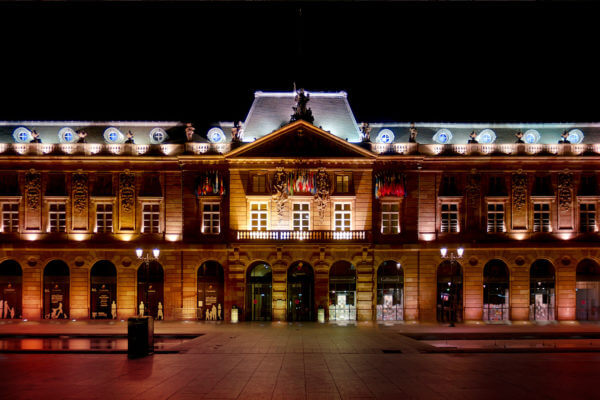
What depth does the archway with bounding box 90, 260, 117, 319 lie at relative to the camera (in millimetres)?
48375

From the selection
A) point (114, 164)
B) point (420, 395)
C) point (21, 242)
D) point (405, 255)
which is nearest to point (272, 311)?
point (405, 255)

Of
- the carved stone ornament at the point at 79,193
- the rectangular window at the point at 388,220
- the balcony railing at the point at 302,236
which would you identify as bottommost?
the balcony railing at the point at 302,236

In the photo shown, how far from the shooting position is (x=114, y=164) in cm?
4925

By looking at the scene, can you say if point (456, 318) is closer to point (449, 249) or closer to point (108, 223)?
point (449, 249)

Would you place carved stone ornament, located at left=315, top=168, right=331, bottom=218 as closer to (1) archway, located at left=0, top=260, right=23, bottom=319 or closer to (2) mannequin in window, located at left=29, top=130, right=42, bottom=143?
(2) mannequin in window, located at left=29, top=130, right=42, bottom=143

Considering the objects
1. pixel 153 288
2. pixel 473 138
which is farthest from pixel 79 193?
pixel 473 138

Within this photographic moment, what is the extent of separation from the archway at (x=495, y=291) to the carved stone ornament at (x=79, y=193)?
3915 cm

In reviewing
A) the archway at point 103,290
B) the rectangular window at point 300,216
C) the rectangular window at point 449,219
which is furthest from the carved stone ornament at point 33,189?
the rectangular window at point 449,219

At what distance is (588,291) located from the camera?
1930 inches

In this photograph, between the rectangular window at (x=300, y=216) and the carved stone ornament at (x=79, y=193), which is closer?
the rectangular window at (x=300, y=216)

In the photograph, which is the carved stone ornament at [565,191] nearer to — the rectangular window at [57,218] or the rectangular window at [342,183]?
the rectangular window at [342,183]

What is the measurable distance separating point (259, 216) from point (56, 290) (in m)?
20.5

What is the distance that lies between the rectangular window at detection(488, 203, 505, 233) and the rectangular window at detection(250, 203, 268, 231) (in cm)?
2178

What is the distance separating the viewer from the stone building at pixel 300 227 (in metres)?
48.0
